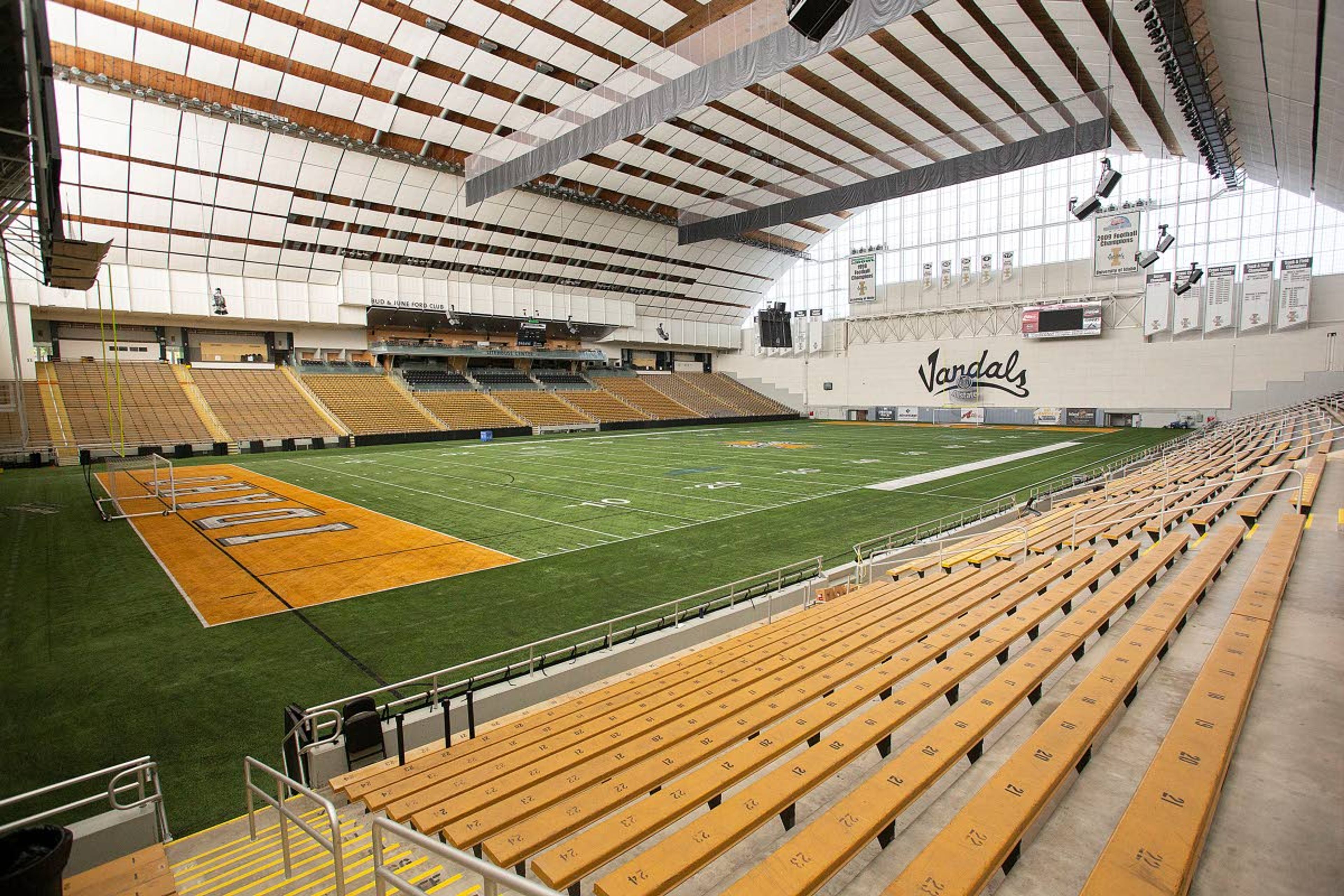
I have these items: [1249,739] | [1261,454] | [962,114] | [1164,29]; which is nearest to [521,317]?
[962,114]

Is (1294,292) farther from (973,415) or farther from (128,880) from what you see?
(128,880)

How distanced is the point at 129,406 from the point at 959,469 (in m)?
A: 40.6

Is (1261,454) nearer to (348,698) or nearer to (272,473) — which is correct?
(348,698)

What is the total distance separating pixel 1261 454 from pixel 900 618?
14.8 meters

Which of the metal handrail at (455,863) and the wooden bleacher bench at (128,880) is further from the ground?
the metal handrail at (455,863)

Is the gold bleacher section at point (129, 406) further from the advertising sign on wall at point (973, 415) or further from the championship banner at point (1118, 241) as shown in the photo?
the championship banner at point (1118, 241)

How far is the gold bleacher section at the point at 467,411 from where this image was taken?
43.0 m

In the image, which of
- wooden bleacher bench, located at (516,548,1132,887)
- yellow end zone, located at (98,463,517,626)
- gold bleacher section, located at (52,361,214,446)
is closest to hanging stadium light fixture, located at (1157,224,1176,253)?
wooden bleacher bench, located at (516,548,1132,887)

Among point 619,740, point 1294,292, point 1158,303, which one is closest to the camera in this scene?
point 619,740

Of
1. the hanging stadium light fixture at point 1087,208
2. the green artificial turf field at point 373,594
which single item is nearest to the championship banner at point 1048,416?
the green artificial turf field at point 373,594

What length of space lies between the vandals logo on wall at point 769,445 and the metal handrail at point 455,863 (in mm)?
32828

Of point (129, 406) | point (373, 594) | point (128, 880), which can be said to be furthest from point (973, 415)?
point (129, 406)

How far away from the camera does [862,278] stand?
46750 millimetres

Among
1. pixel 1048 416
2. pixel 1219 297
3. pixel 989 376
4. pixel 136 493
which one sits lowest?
pixel 136 493
